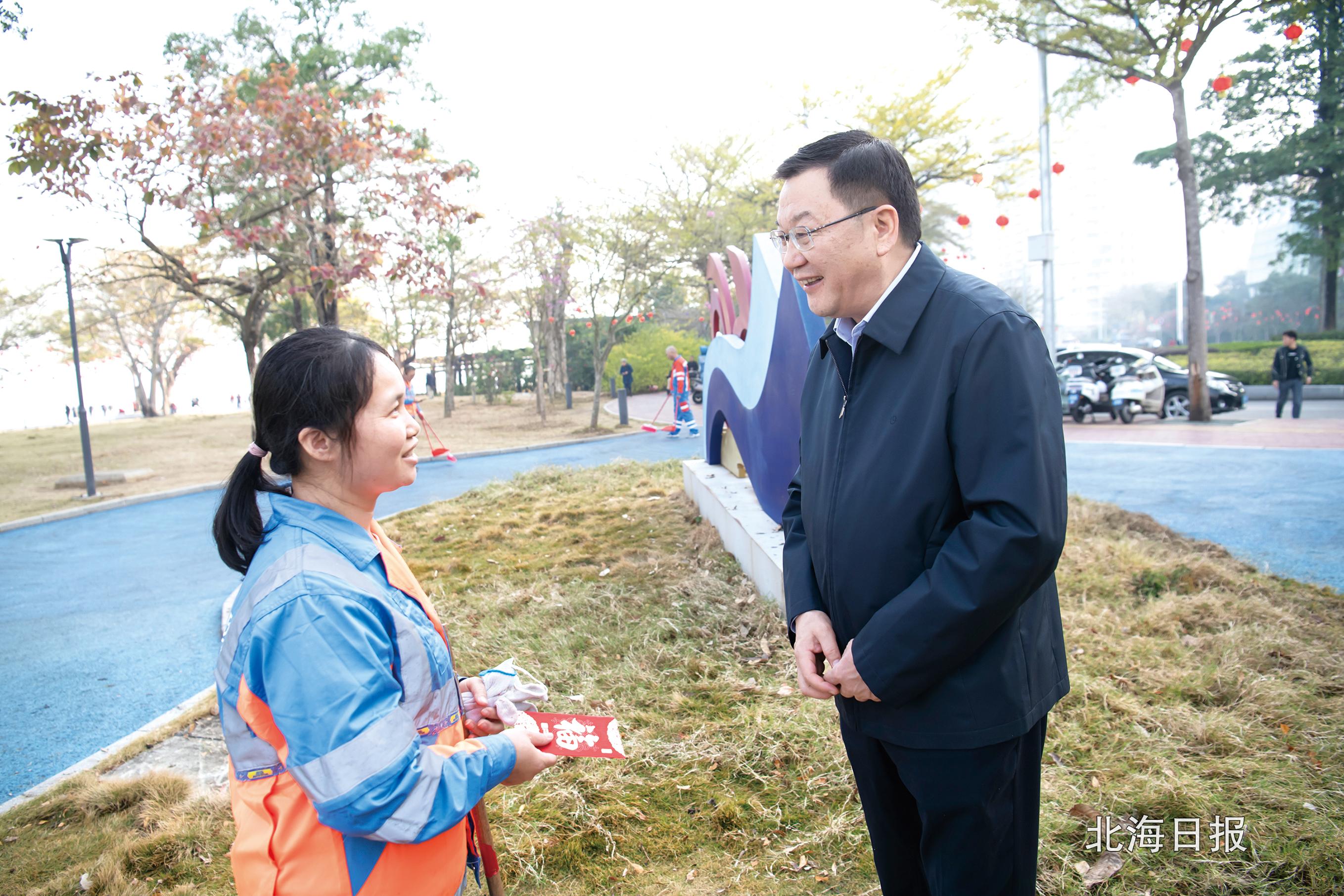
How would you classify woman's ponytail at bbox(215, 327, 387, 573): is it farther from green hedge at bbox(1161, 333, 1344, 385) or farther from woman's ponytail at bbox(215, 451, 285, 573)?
green hedge at bbox(1161, 333, 1344, 385)

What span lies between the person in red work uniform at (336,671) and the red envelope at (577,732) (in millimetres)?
33

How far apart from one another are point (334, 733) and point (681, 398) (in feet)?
56.0

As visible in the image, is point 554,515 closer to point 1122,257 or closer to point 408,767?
point 408,767

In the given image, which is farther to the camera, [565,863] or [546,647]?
[546,647]

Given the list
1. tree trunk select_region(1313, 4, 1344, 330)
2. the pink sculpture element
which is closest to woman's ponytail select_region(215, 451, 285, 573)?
the pink sculpture element

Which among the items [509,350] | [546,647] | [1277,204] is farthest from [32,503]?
[1277,204]

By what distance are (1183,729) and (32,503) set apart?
49.3 ft

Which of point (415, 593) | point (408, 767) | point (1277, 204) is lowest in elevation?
point (408, 767)

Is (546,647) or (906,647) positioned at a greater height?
(906,647)

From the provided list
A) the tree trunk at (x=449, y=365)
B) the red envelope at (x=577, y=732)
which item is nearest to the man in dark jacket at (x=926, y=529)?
Answer: the red envelope at (x=577, y=732)

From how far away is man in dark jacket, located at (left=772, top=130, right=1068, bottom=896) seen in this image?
1549 mm

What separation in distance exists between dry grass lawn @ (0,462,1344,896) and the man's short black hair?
1.33 metres

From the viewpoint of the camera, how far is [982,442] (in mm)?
1559

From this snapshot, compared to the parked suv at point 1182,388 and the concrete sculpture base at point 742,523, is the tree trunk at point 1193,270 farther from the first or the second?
the concrete sculpture base at point 742,523
